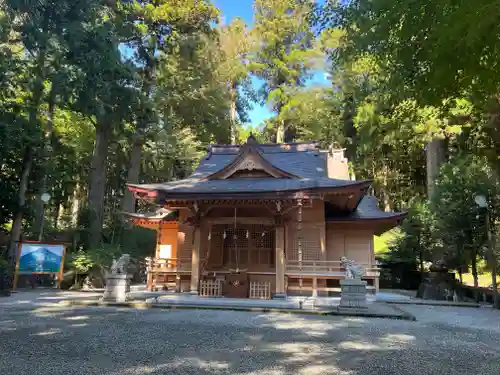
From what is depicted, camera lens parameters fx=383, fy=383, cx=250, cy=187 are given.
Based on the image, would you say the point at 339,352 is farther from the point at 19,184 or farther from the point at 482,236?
the point at 19,184

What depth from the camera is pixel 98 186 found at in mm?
19312

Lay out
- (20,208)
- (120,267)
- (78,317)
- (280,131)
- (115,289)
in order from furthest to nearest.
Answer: (280,131)
(20,208)
(120,267)
(115,289)
(78,317)

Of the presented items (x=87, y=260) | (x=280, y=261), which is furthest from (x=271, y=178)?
(x=87, y=260)

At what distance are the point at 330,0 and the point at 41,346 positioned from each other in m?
6.93

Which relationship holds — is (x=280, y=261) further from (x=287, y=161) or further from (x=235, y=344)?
(x=235, y=344)

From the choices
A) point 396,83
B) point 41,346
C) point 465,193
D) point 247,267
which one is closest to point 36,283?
point 247,267

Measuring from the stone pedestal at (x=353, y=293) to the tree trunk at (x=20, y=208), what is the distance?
417 inches

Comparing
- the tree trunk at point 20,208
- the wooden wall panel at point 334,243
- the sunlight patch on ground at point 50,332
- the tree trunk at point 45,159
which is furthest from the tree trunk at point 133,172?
the sunlight patch on ground at point 50,332

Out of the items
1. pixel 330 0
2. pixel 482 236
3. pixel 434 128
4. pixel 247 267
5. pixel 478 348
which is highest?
pixel 434 128

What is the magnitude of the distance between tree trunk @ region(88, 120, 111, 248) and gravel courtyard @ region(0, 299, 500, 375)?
32.4ft

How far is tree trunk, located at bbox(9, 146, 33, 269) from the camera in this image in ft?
43.4

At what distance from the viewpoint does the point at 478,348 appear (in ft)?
18.3

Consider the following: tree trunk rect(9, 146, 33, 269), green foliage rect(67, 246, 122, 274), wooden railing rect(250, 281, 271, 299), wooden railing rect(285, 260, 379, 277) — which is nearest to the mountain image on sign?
tree trunk rect(9, 146, 33, 269)

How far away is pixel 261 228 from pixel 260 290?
7.58 feet
